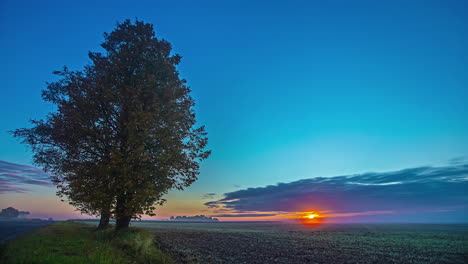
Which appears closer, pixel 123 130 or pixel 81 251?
pixel 81 251

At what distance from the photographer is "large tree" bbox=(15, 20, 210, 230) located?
66.7 ft

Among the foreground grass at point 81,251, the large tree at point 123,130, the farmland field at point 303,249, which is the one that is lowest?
the farmland field at point 303,249

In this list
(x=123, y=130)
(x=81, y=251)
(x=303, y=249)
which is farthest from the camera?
(x=303, y=249)

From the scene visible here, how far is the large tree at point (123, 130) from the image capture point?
2033 cm

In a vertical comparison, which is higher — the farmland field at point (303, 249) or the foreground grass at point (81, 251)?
the foreground grass at point (81, 251)

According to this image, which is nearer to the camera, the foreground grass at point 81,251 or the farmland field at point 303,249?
the foreground grass at point 81,251

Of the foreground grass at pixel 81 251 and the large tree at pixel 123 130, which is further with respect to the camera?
the large tree at pixel 123 130

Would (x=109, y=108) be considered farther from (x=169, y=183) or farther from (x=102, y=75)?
(x=169, y=183)

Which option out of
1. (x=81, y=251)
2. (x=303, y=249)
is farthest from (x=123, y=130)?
(x=303, y=249)

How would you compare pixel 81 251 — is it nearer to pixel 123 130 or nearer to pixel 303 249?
pixel 123 130

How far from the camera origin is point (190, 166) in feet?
78.1

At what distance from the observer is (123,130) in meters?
21.8

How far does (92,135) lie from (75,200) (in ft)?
19.4

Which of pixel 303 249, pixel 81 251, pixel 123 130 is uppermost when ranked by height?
pixel 123 130
